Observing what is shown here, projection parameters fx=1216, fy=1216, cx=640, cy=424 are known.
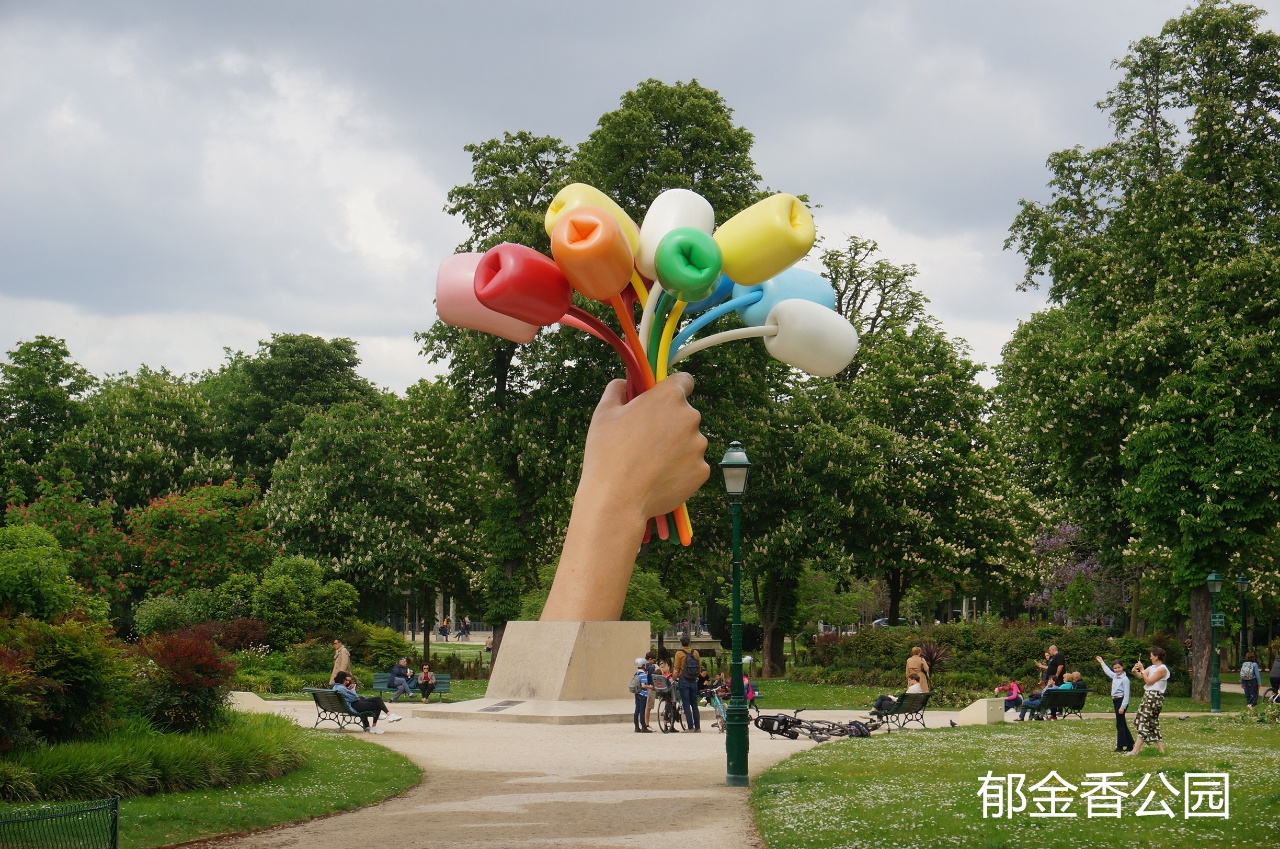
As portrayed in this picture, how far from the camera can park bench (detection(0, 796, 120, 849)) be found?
28.6 ft

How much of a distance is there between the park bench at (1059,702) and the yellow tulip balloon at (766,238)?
9512 millimetres

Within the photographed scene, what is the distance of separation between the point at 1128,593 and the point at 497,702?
29.9 meters

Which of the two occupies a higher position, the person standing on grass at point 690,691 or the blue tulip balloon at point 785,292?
the blue tulip balloon at point 785,292

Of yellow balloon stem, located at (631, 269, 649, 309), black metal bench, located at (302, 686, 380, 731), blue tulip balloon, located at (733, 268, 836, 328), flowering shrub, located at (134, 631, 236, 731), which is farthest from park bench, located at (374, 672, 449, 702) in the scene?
flowering shrub, located at (134, 631, 236, 731)

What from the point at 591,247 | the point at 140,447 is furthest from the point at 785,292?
the point at 140,447

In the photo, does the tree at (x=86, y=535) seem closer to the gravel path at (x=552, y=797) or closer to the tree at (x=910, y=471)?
the gravel path at (x=552, y=797)

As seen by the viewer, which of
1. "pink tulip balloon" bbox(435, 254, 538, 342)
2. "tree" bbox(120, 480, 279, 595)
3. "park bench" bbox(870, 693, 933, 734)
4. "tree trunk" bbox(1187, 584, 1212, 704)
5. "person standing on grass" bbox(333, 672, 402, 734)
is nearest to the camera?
"person standing on grass" bbox(333, 672, 402, 734)

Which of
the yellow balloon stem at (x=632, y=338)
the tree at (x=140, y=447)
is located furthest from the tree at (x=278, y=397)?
the yellow balloon stem at (x=632, y=338)

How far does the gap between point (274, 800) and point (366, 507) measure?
25.9 meters

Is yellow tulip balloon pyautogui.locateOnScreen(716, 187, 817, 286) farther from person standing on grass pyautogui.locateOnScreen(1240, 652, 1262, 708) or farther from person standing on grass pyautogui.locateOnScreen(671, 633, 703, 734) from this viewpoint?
person standing on grass pyautogui.locateOnScreen(1240, 652, 1262, 708)

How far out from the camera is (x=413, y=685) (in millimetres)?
26266

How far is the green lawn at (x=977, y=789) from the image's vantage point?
938 cm

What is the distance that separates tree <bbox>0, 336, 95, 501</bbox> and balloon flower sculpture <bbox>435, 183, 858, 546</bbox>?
992 inches

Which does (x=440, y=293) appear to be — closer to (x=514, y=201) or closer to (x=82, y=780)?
(x=514, y=201)
